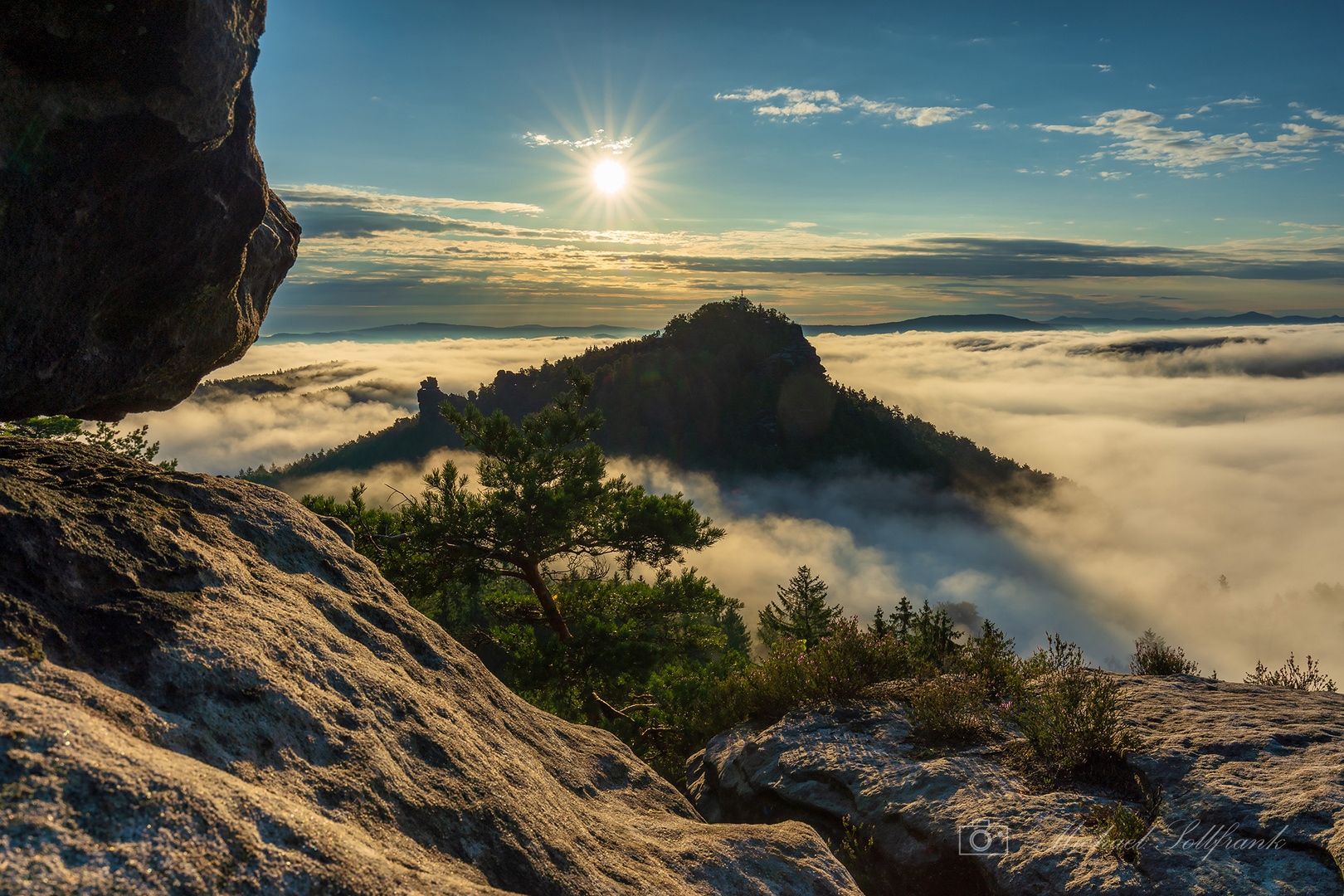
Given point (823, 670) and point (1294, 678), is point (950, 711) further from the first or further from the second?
point (1294, 678)

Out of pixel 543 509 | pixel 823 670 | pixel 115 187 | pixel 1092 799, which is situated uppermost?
pixel 115 187

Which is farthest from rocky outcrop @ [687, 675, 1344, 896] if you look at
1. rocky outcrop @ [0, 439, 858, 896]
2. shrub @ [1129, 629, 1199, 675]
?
rocky outcrop @ [0, 439, 858, 896]

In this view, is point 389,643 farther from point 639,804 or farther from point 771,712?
point 771,712

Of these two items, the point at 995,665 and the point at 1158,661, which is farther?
the point at 1158,661

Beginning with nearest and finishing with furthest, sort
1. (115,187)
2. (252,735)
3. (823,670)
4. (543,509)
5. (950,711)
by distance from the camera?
(252,735) → (115,187) → (950,711) → (823,670) → (543,509)

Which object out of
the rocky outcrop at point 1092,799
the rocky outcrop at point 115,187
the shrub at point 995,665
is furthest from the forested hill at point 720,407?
the rocky outcrop at point 115,187

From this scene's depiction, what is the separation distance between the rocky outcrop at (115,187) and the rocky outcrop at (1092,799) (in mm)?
7890

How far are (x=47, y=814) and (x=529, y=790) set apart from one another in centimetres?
313

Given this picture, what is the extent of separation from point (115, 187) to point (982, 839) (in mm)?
8774

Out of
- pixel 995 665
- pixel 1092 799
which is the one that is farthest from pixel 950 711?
pixel 1092 799

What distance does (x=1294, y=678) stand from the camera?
890 centimetres

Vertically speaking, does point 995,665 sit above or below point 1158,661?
above

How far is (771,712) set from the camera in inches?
378

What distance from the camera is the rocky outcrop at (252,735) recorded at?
2.14m
